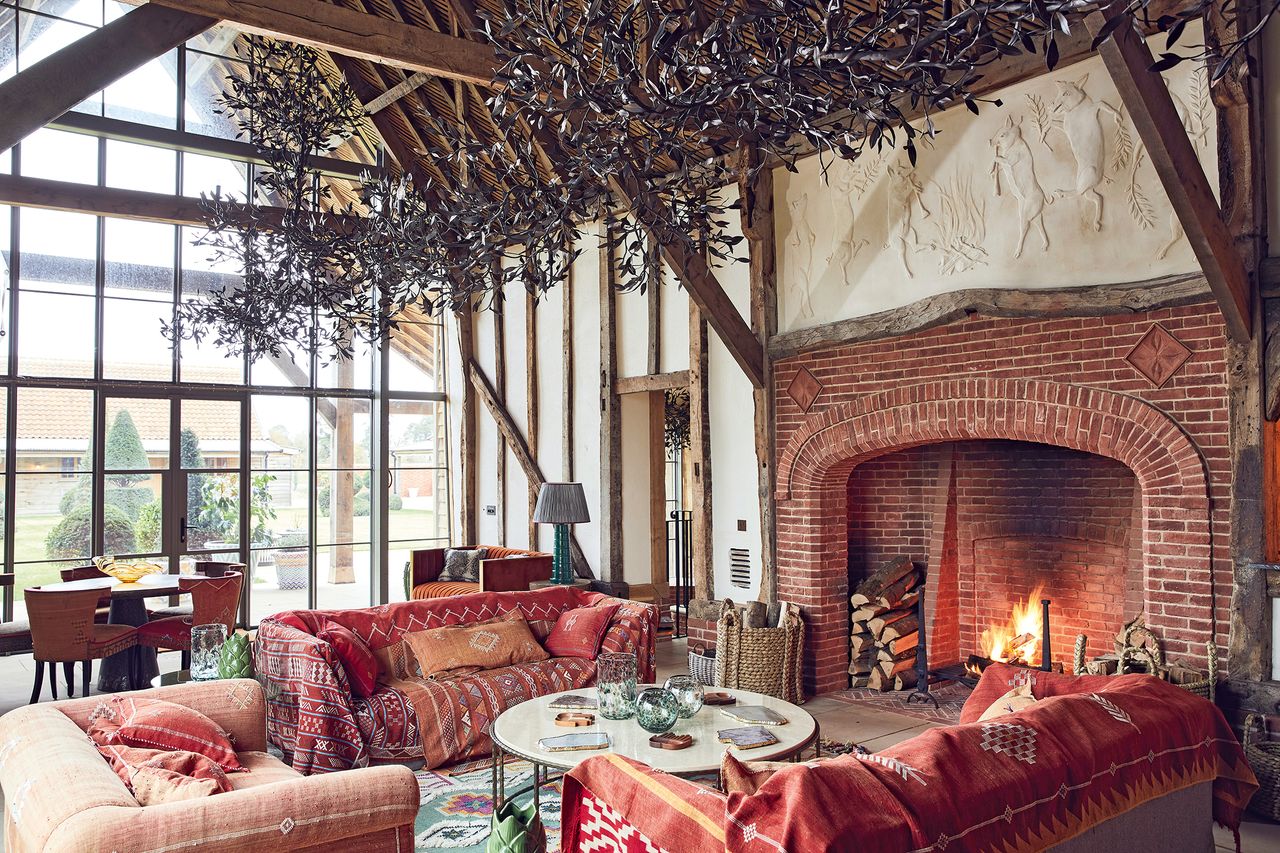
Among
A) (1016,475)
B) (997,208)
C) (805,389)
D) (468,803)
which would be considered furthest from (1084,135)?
(468,803)

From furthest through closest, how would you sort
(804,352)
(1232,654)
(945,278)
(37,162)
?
(37,162) < (804,352) < (945,278) < (1232,654)

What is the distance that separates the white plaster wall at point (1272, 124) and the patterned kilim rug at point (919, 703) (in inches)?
124

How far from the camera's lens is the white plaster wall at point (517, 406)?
10044 mm

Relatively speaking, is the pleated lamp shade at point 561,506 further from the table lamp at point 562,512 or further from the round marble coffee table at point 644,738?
the round marble coffee table at point 644,738

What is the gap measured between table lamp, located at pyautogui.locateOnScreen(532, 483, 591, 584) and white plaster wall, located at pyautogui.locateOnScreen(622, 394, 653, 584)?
2.55 ft

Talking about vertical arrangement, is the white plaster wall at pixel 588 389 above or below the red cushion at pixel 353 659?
above

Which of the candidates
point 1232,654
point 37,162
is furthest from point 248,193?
point 1232,654

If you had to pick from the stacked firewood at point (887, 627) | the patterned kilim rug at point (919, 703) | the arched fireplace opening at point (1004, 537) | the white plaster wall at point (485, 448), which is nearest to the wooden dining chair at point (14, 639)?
the white plaster wall at point (485, 448)

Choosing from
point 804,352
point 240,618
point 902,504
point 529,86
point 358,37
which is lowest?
point 240,618

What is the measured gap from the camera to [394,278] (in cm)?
470

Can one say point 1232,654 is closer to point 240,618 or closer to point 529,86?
point 529,86

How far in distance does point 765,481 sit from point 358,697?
→ 127 inches

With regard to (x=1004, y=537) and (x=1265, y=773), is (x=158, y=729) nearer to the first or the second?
(x=1265, y=773)

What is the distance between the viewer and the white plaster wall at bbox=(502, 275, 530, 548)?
10.0 meters
